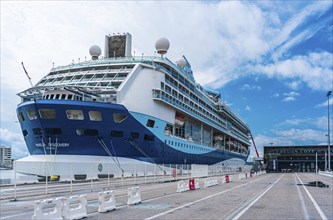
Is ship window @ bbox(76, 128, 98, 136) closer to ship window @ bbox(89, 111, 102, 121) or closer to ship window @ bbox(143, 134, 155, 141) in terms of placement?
ship window @ bbox(89, 111, 102, 121)

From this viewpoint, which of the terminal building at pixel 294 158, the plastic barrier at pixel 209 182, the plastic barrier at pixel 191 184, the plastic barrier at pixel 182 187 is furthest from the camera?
the terminal building at pixel 294 158

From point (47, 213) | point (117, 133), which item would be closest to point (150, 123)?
point (117, 133)

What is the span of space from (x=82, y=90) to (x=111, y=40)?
21291 millimetres

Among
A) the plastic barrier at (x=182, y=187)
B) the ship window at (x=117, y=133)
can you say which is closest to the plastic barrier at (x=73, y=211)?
the plastic barrier at (x=182, y=187)

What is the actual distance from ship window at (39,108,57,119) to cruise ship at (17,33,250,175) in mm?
92

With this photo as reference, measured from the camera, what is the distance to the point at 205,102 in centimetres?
7012

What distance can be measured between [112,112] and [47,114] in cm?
596

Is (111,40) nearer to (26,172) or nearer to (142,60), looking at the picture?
(142,60)

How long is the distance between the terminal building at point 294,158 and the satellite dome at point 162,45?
309 feet

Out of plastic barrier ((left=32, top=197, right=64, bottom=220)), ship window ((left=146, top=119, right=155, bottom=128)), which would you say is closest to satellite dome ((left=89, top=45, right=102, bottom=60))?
ship window ((left=146, top=119, right=155, bottom=128))

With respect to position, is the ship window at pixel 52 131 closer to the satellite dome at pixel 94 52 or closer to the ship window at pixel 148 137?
the ship window at pixel 148 137

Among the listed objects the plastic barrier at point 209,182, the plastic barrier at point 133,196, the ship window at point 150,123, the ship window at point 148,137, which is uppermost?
the ship window at point 150,123

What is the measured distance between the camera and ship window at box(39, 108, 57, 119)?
3412 cm

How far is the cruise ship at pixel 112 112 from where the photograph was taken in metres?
34.2
